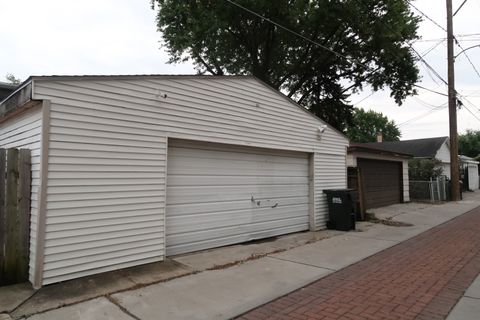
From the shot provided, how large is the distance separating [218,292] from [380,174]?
13416 millimetres

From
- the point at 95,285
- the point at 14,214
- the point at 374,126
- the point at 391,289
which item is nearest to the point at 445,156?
the point at 391,289

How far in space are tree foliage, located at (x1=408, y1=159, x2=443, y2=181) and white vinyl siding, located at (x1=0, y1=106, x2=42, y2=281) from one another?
65.5ft

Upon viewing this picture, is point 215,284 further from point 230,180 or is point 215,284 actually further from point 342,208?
point 342,208

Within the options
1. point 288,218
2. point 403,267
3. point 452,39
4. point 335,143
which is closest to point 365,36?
point 452,39

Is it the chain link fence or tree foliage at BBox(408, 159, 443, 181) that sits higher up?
tree foliage at BBox(408, 159, 443, 181)

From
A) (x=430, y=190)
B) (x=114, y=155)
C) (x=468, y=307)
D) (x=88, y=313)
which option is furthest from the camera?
(x=430, y=190)

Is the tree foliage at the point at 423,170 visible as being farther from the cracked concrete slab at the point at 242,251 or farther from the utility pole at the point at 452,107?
the cracked concrete slab at the point at 242,251

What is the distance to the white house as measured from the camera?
502 centimetres

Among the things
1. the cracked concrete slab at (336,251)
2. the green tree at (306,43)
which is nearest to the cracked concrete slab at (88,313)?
the cracked concrete slab at (336,251)

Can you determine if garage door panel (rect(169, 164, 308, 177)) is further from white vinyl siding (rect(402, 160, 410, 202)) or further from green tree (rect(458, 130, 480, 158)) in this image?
green tree (rect(458, 130, 480, 158))

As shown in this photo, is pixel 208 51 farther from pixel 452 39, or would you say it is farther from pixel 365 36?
pixel 452 39

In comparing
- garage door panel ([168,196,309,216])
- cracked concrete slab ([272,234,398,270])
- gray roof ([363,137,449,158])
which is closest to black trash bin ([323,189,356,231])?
cracked concrete slab ([272,234,398,270])

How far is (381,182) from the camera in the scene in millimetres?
16531

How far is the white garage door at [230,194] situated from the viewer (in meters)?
6.82
